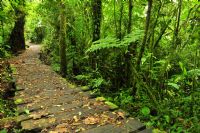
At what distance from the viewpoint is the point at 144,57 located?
616 cm

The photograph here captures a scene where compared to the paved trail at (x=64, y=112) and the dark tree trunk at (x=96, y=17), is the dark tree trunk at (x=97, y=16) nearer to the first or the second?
the dark tree trunk at (x=96, y=17)

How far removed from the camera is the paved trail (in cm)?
436

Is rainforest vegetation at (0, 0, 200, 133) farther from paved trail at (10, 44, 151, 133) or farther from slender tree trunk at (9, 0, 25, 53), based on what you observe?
slender tree trunk at (9, 0, 25, 53)

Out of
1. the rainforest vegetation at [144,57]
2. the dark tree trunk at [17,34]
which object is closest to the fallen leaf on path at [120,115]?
the rainforest vegetation at [144,57]

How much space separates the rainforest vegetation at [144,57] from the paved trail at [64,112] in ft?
1.96

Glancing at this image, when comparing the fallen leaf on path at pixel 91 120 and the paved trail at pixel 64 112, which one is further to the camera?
the fallen leaf on path at pixel 91 120

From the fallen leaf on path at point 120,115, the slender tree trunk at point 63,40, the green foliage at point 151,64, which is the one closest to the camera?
the fallen leaf on path at point 120,115

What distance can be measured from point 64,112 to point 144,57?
231 cm

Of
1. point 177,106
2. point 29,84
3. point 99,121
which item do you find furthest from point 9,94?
point 177,106

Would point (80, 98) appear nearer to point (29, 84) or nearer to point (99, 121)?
point (99, 121)

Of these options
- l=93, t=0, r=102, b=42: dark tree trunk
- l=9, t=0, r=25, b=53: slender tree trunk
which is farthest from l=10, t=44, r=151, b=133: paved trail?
l=9, t=0, r=25, b=53: slender tree trunk

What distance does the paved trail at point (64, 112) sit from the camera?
436 centimetres

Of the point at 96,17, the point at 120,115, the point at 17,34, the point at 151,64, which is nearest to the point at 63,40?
the point at 96,17

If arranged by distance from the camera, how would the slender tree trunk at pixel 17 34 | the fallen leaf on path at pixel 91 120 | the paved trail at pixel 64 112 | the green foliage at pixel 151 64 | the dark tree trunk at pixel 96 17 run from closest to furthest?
the paved trail at pixel 64 112 → the fallen leaf on path at pixel 91 120 → the green foliage at pixel 151 64 → the dark tree trunk at pixel 96 17 → the slender tree trunk at pixel 17 34
